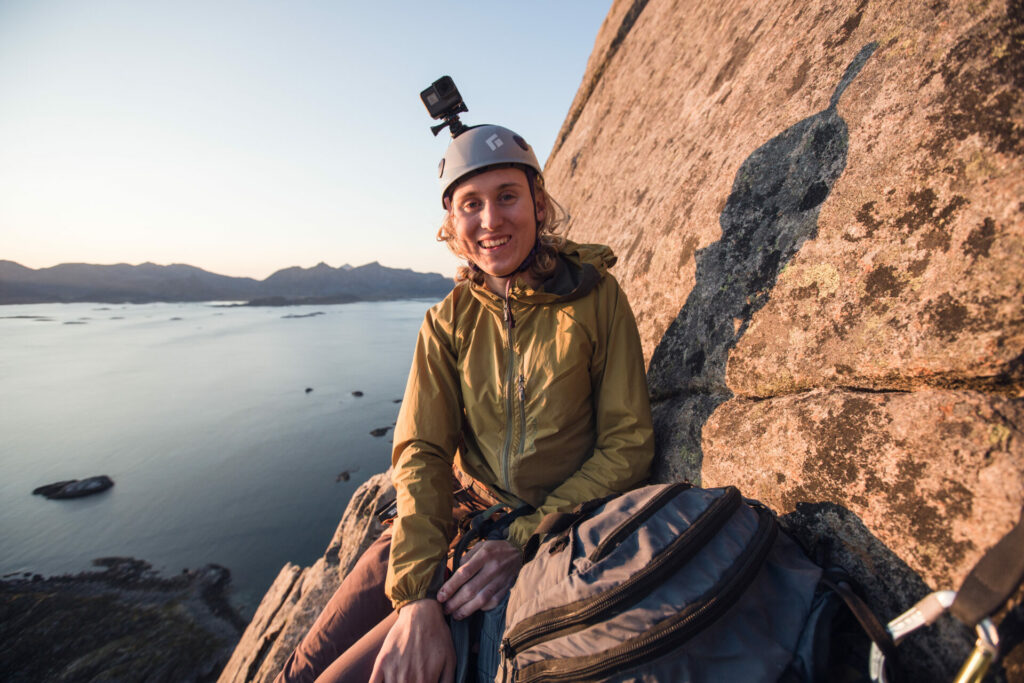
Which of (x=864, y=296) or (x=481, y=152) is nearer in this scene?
(x=864, y=296)

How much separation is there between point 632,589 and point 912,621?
796mm

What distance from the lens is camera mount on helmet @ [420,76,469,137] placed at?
294cm

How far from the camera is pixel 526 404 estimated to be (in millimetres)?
2521

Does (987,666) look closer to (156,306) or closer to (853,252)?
(853,252)

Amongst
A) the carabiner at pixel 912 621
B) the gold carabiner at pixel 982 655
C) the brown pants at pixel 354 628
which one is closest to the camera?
the gold carabiner at pixel 982 655

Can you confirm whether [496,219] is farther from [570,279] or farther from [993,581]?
[993,581]

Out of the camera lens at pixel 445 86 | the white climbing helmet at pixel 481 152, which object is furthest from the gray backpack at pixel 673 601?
the camera lens at pixel 445 86

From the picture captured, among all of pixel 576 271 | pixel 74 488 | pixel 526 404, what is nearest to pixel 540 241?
pixel 576 271

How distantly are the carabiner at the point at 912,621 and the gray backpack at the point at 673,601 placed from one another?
0.15 meters

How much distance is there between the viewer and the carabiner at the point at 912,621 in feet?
4.07

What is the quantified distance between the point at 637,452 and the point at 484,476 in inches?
38.4

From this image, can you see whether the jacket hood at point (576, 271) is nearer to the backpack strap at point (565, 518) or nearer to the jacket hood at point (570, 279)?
the jacket hood at point (570, 279)

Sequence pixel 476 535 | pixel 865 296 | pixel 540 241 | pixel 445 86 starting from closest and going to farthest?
pixel 865 296 → pixel 476 535 → pixel 540 241 → pixel 445 86

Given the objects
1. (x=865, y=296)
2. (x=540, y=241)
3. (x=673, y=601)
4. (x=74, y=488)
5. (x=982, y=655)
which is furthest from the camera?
(x=74, y=488)
